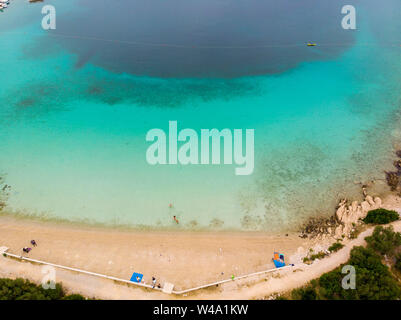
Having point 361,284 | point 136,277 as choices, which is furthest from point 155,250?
point 361,284

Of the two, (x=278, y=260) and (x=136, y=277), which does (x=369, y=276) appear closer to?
(x=278, y=260)

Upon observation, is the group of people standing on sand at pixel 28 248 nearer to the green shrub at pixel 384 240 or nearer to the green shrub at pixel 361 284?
the green shrub at pixel 361 284

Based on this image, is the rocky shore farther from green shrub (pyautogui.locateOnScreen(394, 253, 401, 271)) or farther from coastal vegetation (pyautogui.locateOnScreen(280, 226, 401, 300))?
green shrub (pyautogui.locateOnScreen(394, 253, 401, 271))

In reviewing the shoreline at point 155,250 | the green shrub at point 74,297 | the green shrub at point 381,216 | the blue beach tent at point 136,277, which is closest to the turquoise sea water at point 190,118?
the shoreline at point 155,250

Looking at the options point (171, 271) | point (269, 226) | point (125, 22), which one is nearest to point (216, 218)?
point (269, 226)

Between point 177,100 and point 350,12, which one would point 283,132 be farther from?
point 350,12

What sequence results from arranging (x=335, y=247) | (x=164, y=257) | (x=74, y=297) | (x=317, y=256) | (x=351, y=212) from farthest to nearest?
1. (x=351, y=212)
2. (x=164, y=257)
3. (x=335, y=247)
4. (x=317, y=256)
5. (x=74, y=297)

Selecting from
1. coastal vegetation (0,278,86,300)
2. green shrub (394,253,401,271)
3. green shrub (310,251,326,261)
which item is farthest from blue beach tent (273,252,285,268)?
coastal vegetation (0,278,86,300)
